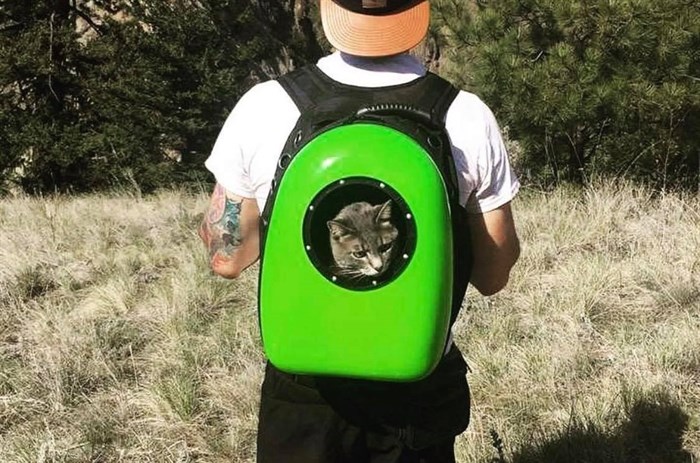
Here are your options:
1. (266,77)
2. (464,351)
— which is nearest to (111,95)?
(266,77)

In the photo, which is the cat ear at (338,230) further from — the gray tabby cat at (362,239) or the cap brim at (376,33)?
the cap brim at (376,33)

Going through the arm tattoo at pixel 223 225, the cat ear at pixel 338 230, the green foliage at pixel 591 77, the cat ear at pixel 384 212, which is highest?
the cat ear at pixel 384 212

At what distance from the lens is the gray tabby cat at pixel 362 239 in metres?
1.30

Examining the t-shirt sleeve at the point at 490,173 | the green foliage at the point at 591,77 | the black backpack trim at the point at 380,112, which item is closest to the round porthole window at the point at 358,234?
the black backpack trim at the point at 380,112

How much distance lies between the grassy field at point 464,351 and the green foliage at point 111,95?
26.0 ft

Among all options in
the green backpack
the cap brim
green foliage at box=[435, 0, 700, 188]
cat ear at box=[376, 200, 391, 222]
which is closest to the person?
the cap brim

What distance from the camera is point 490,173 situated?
143 centimetres

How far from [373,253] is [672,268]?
11.4ft

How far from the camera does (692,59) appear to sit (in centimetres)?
675

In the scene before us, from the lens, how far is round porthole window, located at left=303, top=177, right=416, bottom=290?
128 centimetres

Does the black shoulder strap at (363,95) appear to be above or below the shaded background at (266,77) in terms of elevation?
above

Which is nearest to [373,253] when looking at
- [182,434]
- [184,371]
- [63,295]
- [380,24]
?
[380,24]

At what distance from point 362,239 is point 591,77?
616 cm

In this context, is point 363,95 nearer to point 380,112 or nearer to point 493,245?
point 380,112
